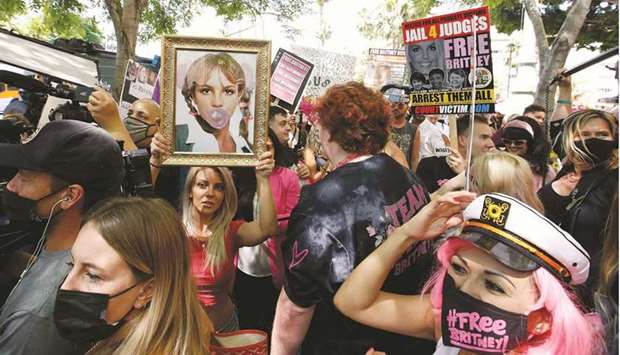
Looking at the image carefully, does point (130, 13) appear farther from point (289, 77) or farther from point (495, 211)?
point (495, 211)

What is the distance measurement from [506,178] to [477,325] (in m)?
1.30

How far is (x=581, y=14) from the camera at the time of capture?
8.28 meters

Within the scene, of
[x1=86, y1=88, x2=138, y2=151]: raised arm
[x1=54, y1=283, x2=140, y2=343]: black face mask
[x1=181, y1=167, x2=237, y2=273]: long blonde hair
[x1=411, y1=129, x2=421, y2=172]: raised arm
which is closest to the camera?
[x1=54, y1=283, x2=140, y2=343]: black face mask

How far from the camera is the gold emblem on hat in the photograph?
1539 millimetres

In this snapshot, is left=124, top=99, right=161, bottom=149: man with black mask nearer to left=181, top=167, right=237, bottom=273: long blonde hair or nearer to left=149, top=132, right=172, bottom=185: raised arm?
left=181, top=167, right=237, bottom=273: long blonde hair

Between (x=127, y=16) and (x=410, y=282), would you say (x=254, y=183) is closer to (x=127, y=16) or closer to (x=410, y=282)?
(x=410, y=282)

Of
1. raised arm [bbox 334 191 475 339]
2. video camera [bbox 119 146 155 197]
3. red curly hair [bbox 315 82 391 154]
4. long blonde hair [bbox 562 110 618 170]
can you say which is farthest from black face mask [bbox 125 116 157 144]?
long blonde hair [bbox 562 110 618 170]

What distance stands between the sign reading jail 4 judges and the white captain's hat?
1787 mm

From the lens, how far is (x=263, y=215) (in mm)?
2814

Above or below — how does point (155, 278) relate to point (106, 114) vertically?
below

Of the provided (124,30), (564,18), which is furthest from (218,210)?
(564,18)

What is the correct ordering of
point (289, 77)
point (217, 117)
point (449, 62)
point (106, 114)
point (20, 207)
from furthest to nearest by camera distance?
point (289, 77)
point (449, 62)
point (106, 114)
point (217, 117)
point (20, 207)

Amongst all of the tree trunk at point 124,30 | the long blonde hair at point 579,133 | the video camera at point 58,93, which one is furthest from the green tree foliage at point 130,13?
the long blonde hair at point 579,133

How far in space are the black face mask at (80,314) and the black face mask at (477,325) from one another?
1059 millimetres
